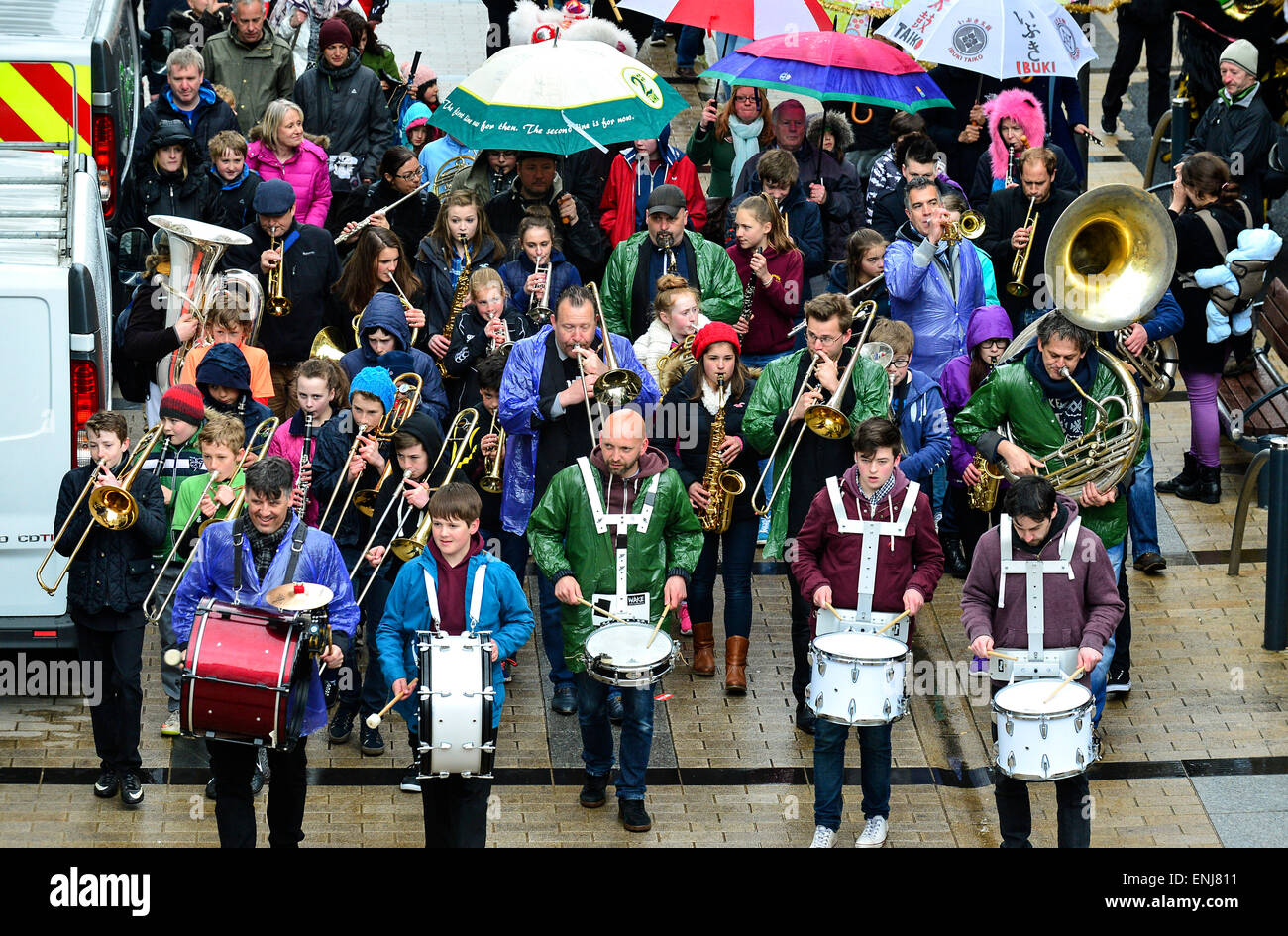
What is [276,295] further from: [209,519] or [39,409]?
[209,519]

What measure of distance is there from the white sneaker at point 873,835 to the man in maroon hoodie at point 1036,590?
0.53m

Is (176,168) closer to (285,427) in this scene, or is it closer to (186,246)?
(186,246)

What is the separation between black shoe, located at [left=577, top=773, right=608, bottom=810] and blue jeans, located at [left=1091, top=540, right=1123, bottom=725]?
7.49 feet

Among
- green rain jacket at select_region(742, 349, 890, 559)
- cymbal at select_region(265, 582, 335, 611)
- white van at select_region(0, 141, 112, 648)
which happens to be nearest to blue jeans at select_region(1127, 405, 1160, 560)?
green rain jacket at select_region(742, 349, 890, 559)

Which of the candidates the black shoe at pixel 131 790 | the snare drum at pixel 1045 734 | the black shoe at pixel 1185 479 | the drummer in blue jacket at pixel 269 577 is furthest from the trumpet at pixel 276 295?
the black shoe at pixel 1185 479

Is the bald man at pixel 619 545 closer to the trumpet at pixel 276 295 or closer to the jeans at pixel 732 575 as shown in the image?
the jeans at pixel 732 575

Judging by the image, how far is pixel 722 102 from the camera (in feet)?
45.3

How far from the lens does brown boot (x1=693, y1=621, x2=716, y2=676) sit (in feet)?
34.6

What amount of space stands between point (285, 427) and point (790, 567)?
2.58 m

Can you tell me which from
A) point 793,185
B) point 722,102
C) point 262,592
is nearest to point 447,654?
point 262,592

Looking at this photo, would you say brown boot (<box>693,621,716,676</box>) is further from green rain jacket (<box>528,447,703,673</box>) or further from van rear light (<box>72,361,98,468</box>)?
van rear light (<box>72,361,98,468</box>)

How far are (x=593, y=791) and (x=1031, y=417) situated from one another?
276 cm

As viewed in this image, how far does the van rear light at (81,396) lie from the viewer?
9703mm

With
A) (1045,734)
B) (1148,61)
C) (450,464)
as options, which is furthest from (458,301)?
(1148,61)
